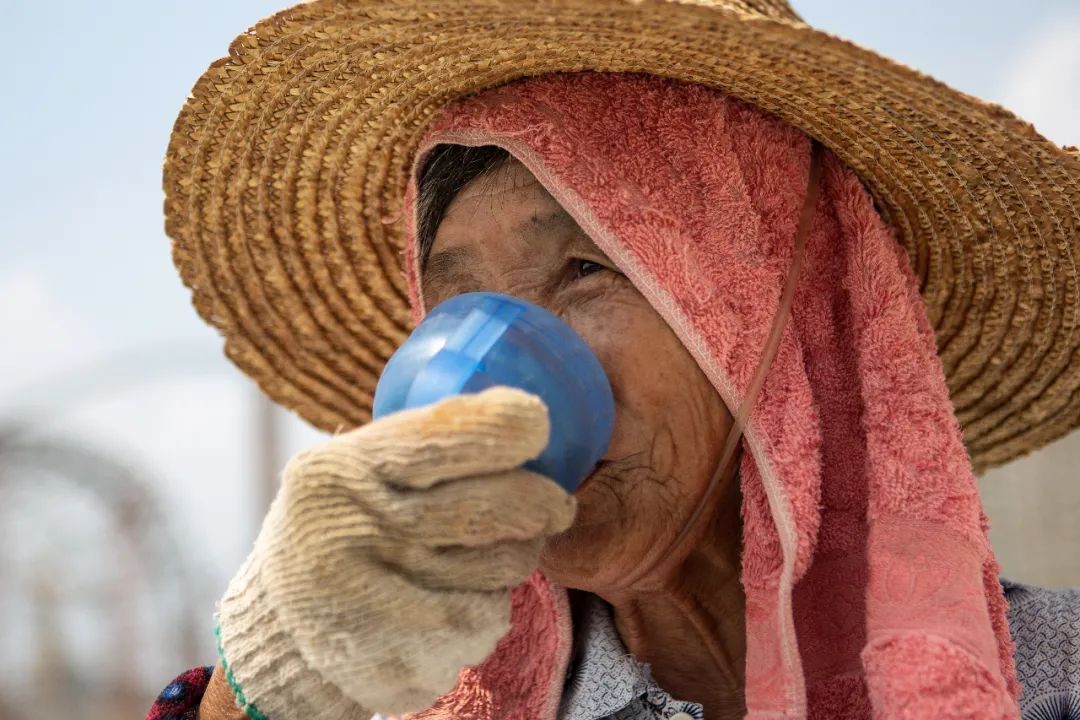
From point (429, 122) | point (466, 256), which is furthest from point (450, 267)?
point (429, 122)

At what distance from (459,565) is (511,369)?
0.74 ft

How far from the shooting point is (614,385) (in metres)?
1.61

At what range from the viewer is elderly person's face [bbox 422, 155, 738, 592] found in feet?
5.34

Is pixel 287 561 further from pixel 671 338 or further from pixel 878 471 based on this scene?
pixel 878 471

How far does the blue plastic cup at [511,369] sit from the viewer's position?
126cm

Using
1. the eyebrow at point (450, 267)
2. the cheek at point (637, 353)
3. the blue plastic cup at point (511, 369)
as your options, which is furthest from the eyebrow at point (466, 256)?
the blue plastic cup at point (511, 369)

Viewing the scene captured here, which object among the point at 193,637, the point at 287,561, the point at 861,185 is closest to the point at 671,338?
the point at 861,185

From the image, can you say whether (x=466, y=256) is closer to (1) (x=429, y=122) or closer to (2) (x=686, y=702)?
(1) (x=429, y=122)

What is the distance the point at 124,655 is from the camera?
5938mm

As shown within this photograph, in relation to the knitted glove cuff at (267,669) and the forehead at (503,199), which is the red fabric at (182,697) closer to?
the knitted glove cuff at (267,669)

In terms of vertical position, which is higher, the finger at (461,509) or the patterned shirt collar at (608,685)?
the finger at (461,509)

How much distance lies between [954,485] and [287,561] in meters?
0.91

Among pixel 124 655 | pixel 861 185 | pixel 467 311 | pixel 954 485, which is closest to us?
pixel 467 311

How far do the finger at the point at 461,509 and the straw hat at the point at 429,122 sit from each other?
A: 0.67 m
